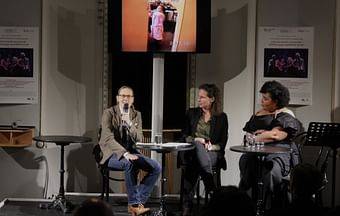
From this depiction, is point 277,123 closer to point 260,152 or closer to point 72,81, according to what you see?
point 260,152

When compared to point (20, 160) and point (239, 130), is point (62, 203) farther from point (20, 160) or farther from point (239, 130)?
point (239, 130)

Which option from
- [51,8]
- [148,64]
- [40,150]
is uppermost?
[51,8]

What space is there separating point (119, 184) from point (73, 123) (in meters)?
0.81

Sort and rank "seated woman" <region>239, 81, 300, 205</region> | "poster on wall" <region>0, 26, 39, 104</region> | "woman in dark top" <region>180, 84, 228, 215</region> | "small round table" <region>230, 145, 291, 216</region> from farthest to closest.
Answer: "poster on wall" <region>0, 26, 39, 104</region> → "woman in dark top" <region>180, 84, 228, 215</region> → "seated woman" <region>239, 81, 300, 205</region> → "small round table" <region>230, 145, 291, 216</region>

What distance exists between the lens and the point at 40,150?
20.0 ft

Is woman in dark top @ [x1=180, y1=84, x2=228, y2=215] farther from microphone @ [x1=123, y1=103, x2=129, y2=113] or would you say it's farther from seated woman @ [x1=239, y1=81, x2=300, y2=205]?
microphone @ [x1=123, y1=103, x2=129, y2=113]

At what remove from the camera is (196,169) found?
211 inches

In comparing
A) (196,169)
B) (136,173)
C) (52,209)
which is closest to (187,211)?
(196,169)

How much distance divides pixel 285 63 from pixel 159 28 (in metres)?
1.42

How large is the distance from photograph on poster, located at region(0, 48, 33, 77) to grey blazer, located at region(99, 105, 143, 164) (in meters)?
1.10

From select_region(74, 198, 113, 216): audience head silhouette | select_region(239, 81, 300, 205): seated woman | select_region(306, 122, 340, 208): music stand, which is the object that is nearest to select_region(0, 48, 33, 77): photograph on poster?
select_region(239, 81, 300, 205): seated woman

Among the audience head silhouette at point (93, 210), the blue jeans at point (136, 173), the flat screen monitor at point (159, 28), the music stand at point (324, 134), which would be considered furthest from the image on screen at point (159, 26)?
the audience head silhouette at point (93, 210)

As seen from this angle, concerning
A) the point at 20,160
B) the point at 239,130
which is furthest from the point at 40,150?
the point at 239,130

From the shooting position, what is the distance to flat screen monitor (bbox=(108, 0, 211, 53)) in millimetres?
5383
